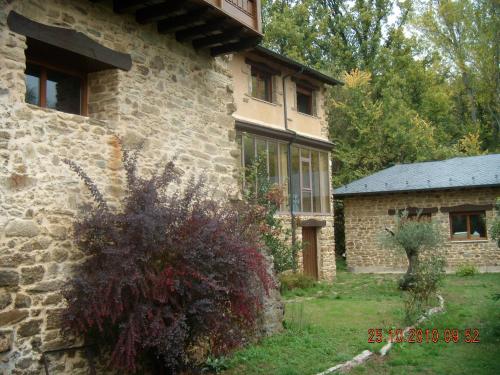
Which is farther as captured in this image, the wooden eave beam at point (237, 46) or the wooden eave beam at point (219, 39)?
the wooden eave beam at point (237, 46)

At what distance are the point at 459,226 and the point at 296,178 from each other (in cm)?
691

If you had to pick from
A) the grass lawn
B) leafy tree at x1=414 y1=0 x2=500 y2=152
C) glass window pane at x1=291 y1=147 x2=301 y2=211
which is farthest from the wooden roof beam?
leafy tree at x1=414 y1=0 x2=500 y2=152

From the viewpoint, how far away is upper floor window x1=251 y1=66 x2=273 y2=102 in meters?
16.9

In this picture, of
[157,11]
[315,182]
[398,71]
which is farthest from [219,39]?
[398,71]

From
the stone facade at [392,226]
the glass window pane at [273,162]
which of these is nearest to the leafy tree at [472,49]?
the stone facade at [392,226]

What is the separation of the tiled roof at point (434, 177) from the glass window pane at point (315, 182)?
248 cm

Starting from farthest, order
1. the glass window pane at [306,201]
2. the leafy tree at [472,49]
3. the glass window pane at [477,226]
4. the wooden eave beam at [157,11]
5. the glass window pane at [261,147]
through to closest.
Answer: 1. the leafy tree at [472,49]
2. the glass window pane at [477,226]
3. the glass window pane at [306,201]
4. the glass window pane at [261,147]
5. the wooden eave beam at [157,11]

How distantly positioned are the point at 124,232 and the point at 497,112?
1198 inches

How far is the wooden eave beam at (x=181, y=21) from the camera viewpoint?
7082 millimetres

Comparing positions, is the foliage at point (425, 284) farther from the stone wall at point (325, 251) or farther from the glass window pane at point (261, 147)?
the stone wall at point (325, 251)

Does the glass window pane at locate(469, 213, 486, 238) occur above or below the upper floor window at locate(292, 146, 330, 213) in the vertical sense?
below

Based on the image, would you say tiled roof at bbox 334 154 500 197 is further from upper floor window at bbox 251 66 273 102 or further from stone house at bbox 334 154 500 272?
upper floor window at bbox 251 66 273 102

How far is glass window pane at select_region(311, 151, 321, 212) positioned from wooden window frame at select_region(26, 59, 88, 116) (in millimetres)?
12739
